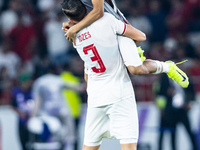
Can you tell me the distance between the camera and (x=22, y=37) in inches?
479

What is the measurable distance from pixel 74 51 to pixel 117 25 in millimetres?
6370

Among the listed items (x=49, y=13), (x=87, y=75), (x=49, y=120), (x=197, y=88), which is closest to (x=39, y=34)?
(x=49, y=13)

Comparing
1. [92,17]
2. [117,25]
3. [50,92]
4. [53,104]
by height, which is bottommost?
[53,104]

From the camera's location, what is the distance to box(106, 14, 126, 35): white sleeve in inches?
205

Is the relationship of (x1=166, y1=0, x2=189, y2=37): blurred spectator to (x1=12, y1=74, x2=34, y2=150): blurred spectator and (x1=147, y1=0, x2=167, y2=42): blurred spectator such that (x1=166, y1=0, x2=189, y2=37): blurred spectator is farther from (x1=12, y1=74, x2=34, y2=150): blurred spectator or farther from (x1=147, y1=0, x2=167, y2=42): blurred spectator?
(x1=12, y1=74, x2=34, y2=150): blurred spectator

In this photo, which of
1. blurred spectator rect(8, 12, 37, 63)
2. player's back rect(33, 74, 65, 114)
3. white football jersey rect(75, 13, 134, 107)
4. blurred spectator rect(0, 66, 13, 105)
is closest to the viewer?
white football jersey rect(75, 13, 134, 107)

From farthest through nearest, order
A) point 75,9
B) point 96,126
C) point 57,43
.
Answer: point 57,43 < point 96,126 < point 75,9

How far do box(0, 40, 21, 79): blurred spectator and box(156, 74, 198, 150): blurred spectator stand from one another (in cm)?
342

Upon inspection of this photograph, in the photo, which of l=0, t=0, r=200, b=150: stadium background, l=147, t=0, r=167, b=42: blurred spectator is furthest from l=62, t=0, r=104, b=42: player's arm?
l=147, t=0, r=167, b=42: blurred spectator

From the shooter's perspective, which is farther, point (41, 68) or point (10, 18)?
point (10, 18)

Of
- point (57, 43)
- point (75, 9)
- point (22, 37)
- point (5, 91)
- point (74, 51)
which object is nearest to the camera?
point (75, 9)

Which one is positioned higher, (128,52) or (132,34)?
(132,34)

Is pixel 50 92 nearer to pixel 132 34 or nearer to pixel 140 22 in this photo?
pixel 140 22

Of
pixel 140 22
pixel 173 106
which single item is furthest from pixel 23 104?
pixel 140 22
